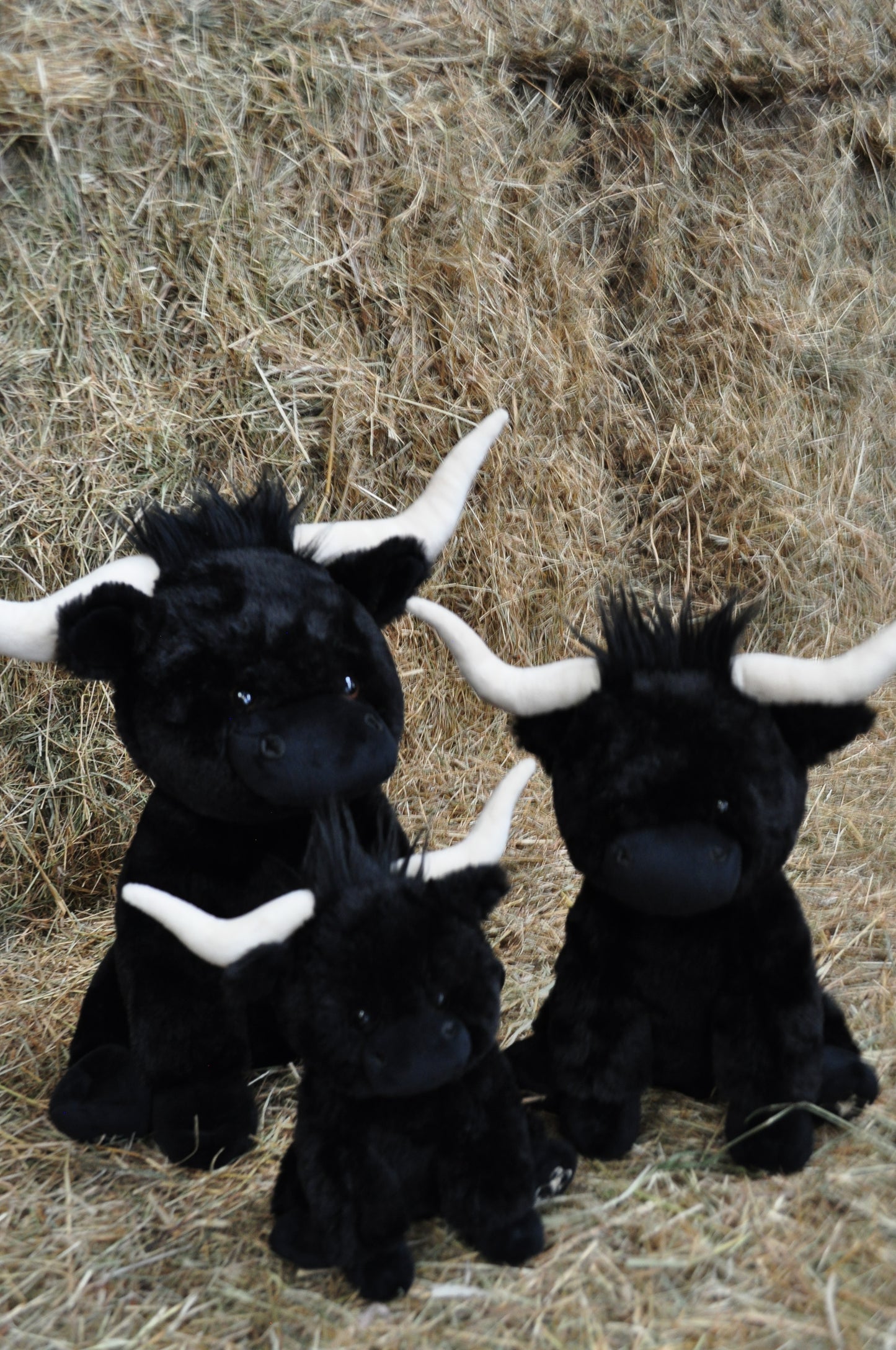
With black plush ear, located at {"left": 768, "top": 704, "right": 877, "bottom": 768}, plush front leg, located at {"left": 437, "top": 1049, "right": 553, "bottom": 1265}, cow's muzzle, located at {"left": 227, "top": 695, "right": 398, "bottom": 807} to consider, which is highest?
black plush ear, located at {"left": 768, "top": 704, "right": 877, "bottom": 768}

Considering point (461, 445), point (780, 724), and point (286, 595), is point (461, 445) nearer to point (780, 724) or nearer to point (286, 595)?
point (286, 595)

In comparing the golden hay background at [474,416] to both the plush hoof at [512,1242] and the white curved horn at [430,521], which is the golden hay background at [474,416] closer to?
the plush hoof at [512,1242]

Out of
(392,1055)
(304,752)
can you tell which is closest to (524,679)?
(304,752)

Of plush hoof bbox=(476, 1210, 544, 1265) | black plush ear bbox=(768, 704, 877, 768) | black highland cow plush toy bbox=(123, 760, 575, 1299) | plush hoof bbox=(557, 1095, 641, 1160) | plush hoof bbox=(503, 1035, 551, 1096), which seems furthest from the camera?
plush hoof bbox=(503, 1035, 551, 1096)

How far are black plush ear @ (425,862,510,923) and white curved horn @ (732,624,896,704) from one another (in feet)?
1.55

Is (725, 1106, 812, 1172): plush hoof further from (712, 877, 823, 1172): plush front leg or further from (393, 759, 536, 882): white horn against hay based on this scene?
(393, 759, 536, 882): white horn against hay

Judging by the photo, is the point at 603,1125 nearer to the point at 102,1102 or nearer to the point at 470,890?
the point at 470,890

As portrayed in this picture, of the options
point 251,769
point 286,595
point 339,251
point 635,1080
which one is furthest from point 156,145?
point 635,1080

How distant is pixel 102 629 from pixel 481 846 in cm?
72

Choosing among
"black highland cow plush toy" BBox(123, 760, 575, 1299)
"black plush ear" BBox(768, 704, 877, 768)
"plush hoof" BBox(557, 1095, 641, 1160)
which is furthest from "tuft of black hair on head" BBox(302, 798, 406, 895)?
"black plush ear" BBox(768, 704, 877, 768)

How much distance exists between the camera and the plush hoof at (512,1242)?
1664mm

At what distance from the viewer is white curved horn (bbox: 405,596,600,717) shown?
1.84 metres

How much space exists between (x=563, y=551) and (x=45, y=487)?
4.66 feet

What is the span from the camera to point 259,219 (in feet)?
9.54
